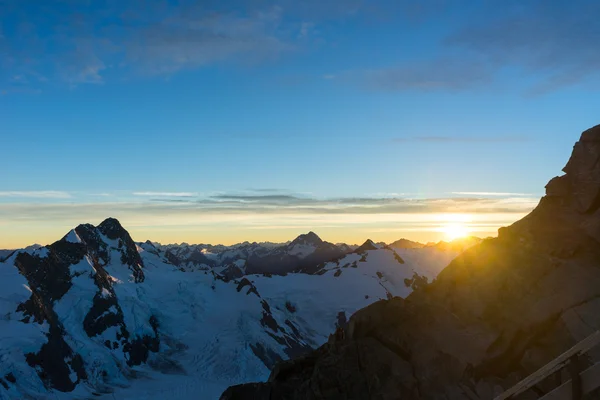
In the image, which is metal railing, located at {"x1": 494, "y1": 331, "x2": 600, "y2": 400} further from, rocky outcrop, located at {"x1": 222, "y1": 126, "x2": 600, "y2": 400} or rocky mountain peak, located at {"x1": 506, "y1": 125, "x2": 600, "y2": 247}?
rocky mountain peak, located at {"x1": 506, "y1": 125, "x2": 600, "y2": 247}

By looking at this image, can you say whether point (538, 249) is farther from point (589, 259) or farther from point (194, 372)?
point (194, 372)

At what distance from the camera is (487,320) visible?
3603 centimetres

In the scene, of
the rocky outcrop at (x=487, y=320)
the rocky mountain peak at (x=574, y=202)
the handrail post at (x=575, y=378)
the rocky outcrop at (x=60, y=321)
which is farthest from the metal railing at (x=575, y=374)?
the rocky outcrop at (x=60, y=321)

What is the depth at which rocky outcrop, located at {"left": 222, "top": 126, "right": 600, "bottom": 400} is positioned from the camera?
105 feet

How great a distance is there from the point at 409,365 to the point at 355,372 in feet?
13.7

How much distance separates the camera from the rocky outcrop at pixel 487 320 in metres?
32.0

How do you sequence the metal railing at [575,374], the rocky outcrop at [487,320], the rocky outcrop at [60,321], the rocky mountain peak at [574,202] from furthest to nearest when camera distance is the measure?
the rocky outcrop at [60,321] < the rocky mountain peak at [574,202] < the rocky outcrop at [487,320] < the metal railing at [575,374]

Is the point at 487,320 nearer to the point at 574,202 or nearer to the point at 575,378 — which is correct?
the point at 574,202

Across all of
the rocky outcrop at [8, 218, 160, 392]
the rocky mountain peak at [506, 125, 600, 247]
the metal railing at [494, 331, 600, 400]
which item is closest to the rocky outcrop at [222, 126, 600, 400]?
the rocky mountain peak at [506, 125, 600, 247]

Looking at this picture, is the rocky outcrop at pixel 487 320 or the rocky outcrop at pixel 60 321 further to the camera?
the rocky outcrop at pixel 60 321

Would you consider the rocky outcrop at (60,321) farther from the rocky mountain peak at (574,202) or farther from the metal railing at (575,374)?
the metal railing at (575,374)

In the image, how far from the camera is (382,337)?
38.0 m

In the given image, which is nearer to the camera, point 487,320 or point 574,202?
point 487,320

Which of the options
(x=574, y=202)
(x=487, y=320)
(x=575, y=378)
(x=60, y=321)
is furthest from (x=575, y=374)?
(x=60, y=321)
